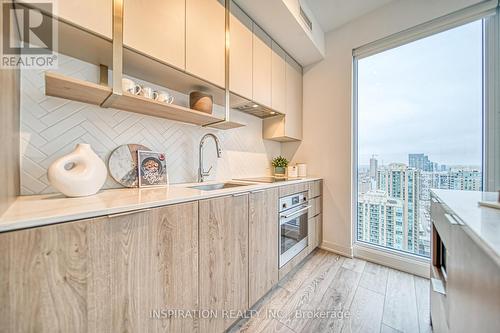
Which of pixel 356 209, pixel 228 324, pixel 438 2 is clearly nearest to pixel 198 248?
pixel 228 324

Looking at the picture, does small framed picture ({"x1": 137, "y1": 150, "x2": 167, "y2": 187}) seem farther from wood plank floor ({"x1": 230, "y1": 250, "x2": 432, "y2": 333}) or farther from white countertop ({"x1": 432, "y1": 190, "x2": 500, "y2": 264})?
white countertop ({"x1": 432, "y1": 190, "x2": 500, "y2": 264})

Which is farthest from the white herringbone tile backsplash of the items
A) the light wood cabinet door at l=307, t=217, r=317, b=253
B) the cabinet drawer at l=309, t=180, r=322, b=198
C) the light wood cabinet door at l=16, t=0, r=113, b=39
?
the light wood cabinet door at l=307, t=217, r=317, b=253

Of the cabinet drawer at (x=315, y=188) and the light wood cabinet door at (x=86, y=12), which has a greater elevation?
the light wood cabinet door at (x=86, y=12)

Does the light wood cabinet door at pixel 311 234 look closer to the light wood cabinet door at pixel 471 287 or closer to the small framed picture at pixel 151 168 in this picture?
the light wood cabinet door at pixel 471 287

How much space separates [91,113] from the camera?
1159 mm

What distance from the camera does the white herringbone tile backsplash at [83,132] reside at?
0.97m

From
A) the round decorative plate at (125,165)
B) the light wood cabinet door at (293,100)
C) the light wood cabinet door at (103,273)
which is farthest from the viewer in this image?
the light wood cabinet door at (293,100)

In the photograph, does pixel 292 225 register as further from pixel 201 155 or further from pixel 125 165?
pixel 125 165

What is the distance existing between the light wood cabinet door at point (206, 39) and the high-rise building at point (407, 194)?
2.03 meters

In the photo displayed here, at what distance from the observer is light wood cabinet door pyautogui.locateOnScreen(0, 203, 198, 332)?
1.77ft

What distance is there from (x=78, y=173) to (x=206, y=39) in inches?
47.0

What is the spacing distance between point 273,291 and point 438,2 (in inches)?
118

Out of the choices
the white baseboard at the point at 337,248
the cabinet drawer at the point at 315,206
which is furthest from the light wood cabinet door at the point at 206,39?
the white baseboard at the point at 337,248

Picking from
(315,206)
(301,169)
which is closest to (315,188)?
(315,206)
